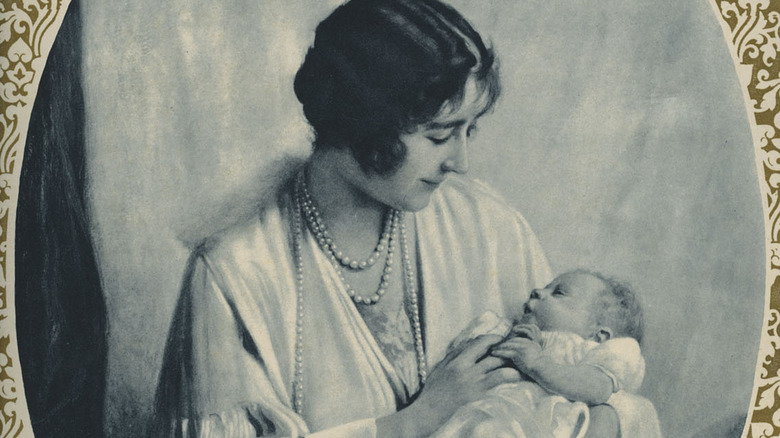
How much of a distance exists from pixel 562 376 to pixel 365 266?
19.9 inches

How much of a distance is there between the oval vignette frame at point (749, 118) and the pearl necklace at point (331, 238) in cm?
70

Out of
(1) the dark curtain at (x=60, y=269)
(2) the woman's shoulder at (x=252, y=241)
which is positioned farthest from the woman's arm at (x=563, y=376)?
(1) the dark curtain at (x=60, y=269)

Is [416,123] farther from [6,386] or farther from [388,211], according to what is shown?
[6,386]

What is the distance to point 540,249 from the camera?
254cm

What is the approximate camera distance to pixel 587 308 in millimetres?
2449

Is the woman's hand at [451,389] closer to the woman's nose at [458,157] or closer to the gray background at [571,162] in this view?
the gray background at [571,162]

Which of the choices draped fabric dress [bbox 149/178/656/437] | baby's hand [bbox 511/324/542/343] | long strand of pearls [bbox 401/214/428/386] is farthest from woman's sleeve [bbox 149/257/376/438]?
baby's hand [bbox 511/324/542/343]

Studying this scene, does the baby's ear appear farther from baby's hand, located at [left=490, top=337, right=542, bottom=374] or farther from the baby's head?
baby's hand, located at [left=490, top=337, right=542, bottom=374]

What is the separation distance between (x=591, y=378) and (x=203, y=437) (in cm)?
88

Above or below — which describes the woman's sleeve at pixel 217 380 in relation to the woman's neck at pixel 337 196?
below

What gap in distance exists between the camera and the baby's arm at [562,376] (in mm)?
2412

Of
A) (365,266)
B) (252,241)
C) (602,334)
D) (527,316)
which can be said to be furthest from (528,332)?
(252,241)

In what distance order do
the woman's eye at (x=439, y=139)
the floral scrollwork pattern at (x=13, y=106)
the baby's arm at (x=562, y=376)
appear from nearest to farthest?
the baby's arm at (x=562, y=376), the woman's eye at (x=439, y=139), the floral scrollwork pattern at (x=13, y=106)

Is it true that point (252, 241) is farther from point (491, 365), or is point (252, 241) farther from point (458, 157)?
point (491, 365)
